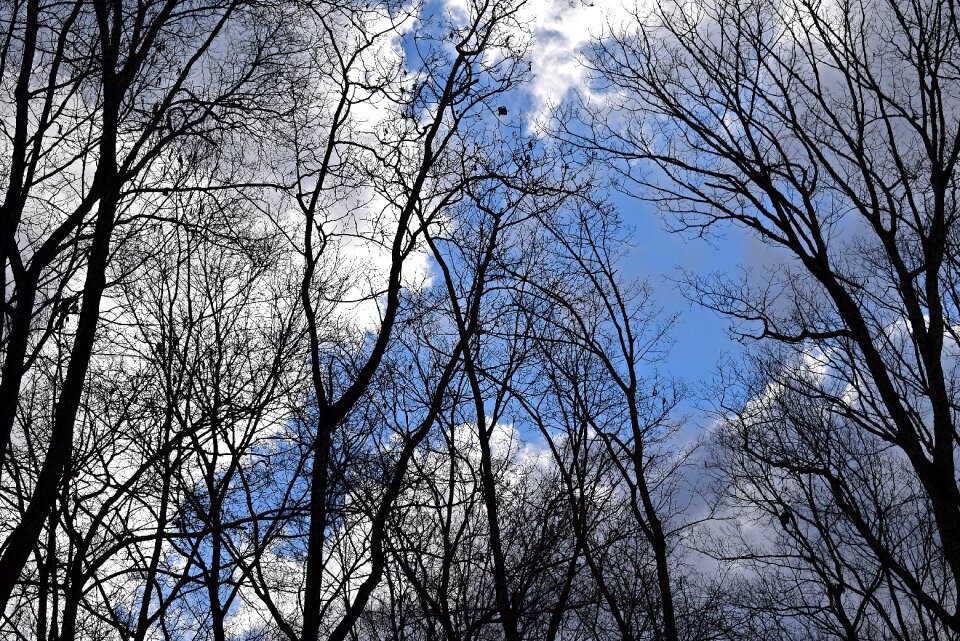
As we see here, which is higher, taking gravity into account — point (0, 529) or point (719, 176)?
point (719, 176)

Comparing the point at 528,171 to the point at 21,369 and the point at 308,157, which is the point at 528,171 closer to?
the point at 308,157

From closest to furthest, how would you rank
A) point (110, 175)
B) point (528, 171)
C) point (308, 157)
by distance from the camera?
point (110, 175) < point (308, 157) < point (528, 171)

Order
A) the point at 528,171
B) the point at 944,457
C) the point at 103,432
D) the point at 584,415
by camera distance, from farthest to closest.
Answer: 1. the point at 584,415
2. the point at 103,432
3. the point at 528,171
4. the point at 944,457

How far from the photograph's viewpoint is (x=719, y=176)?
8086 mm

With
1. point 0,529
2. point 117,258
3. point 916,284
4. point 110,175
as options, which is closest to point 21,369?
point 110,175

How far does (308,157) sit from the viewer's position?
7.05 meters

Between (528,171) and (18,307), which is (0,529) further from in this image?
(528,171)

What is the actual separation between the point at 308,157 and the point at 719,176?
4.28m

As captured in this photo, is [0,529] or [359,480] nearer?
[0,529]

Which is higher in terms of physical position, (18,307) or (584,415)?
(584,415)

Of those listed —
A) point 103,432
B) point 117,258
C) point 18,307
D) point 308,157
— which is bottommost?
point 18,307

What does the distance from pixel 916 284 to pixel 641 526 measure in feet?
16.5

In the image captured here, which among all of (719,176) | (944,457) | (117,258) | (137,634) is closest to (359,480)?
(137,634)

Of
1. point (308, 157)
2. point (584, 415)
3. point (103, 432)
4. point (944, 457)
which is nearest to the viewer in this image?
point (944, 457)
